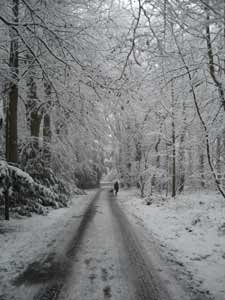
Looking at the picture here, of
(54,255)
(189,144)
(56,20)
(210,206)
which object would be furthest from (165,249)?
(189,144)

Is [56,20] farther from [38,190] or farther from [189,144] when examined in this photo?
[189,144]

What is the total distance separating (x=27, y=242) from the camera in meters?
6.30

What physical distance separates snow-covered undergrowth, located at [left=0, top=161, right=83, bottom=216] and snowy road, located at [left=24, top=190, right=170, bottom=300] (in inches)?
111

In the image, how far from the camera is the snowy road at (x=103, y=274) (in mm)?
3566

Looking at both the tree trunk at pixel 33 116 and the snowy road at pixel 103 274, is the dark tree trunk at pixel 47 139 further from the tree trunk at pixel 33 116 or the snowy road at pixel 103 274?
the snowy road at pixel 103 274

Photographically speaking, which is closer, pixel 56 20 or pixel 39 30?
pixel 56 20

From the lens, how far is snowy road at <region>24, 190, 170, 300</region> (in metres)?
3.57

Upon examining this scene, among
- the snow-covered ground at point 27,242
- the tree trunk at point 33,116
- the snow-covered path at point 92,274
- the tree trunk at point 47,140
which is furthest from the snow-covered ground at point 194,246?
the tree trunk at point 33,116

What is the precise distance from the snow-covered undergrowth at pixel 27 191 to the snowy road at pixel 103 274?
2825mm

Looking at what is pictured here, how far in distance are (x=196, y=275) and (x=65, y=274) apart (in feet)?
8.17

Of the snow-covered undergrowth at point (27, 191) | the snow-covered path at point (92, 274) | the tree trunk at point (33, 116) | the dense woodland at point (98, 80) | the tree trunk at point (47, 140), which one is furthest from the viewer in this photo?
the tree trunk at point (47, 140)

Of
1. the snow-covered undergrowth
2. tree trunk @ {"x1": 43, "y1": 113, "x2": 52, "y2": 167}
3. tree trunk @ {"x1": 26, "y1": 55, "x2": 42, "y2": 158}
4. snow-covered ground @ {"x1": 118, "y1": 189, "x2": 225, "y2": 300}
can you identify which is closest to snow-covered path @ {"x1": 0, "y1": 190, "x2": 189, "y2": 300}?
snow-covered ground @ {"x1": 118, "y1": 189, "x2": 225, "y2": 300}

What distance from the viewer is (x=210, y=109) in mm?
6645

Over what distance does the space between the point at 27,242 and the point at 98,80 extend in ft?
15.7
